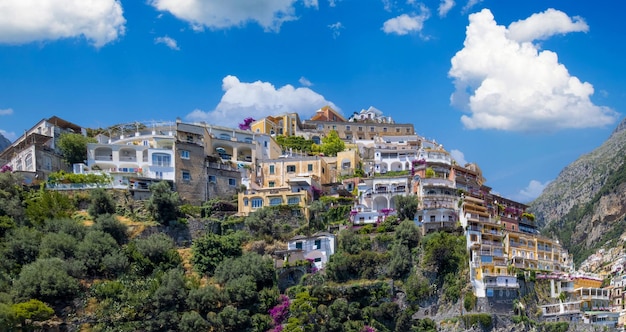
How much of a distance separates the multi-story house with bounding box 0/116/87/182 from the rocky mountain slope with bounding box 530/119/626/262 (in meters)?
87.4

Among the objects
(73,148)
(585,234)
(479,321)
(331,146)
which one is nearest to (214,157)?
(73,148)

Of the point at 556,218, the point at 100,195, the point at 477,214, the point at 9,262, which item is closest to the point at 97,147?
the point at 100,195

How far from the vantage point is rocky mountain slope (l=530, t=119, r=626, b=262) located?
437ft

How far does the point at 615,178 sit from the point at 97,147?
103 meters

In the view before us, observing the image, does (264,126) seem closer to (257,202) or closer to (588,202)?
(257,202)

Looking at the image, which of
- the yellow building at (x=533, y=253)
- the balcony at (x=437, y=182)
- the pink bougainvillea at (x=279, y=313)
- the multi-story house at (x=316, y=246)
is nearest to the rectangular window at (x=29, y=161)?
the multi-story house at (x=316, y=246)

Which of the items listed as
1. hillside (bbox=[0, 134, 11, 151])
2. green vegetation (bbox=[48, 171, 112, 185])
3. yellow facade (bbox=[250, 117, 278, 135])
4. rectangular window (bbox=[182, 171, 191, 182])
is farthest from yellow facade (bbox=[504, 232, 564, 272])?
→ hillside (bbox=[0, 134, 11, 151])

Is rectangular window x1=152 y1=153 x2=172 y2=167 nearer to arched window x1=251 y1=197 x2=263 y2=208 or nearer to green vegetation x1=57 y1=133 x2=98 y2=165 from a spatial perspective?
green vegetation x1=57 y1=133 x2=98 y2=165

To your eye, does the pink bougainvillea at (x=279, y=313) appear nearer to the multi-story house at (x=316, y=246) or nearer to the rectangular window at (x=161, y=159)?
Result: the multi-story house at (x=316, y=246)

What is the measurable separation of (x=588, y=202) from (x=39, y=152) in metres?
117

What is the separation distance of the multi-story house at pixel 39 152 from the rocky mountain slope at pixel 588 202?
287ft

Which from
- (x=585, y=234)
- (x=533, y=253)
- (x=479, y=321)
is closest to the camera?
(x=479, y=321)

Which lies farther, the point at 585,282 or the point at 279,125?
the point at 279,125

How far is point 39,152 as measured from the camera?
70000mm
